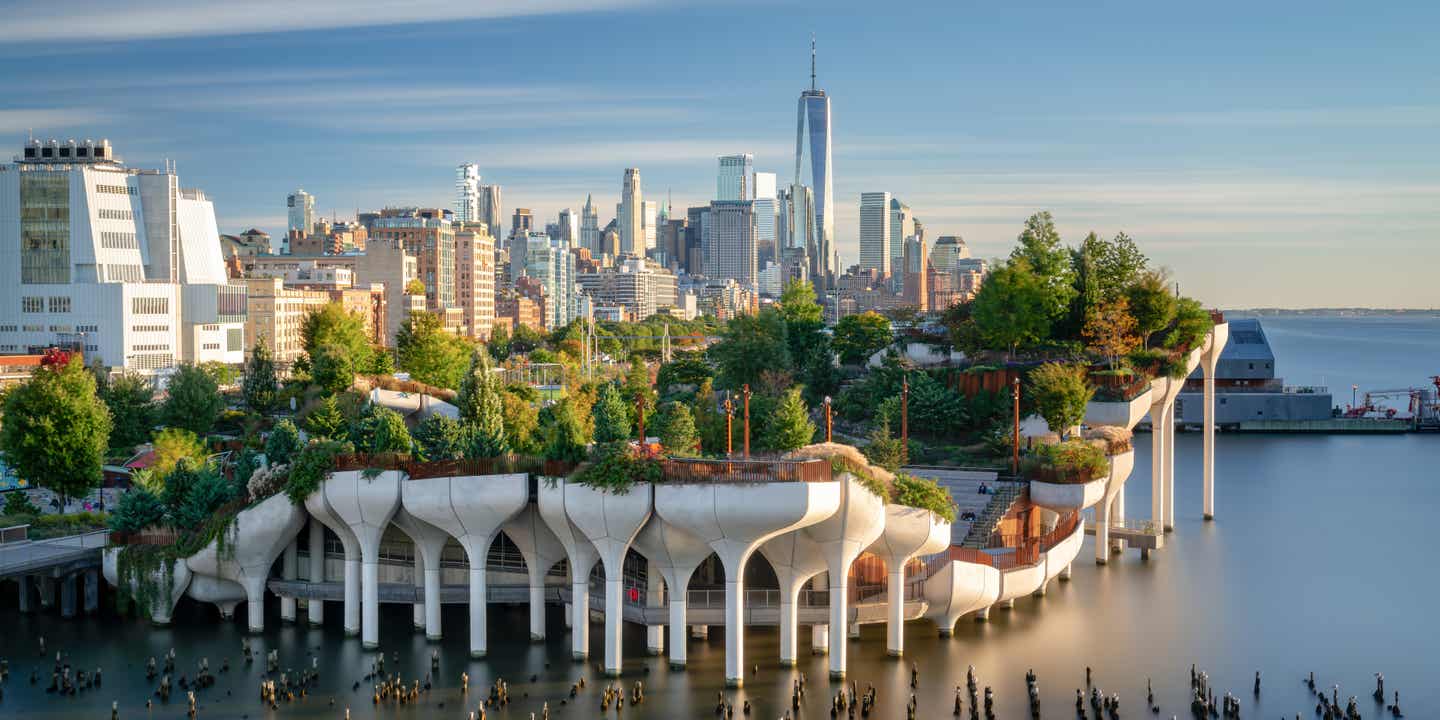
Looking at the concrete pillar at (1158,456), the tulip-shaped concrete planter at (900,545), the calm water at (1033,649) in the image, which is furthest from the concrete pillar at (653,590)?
the concrete pillar at (1158,456)

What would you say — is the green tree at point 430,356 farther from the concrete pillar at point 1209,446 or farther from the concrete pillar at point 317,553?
the concrete pillar at point 1209,446

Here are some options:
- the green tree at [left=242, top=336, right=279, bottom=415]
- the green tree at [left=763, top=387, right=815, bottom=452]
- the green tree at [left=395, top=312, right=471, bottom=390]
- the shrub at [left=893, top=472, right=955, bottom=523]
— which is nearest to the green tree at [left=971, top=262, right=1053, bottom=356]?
the green tree at [left=763, top=387, right=815, bottom=452]

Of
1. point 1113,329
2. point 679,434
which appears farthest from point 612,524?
point 1113,329

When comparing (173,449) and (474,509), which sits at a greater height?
(173,449)

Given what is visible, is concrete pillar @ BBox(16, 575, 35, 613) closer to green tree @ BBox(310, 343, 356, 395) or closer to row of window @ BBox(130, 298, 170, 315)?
green tree @ BBox(310, 343, 356, 395)

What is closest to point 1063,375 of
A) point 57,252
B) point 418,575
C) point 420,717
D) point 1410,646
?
point 1410,646

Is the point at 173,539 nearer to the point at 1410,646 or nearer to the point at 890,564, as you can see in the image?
the point at 890,564

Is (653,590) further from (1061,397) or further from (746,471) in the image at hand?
(1061,397)
